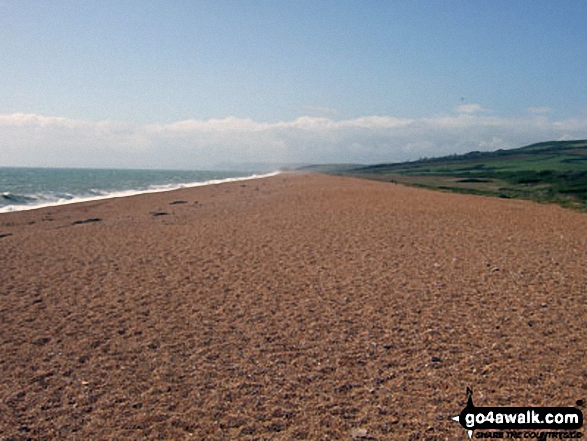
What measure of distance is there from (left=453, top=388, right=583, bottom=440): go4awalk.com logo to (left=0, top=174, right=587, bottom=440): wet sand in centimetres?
14

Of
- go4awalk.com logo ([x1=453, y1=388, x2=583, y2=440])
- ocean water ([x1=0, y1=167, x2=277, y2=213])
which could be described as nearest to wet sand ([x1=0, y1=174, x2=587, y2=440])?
go4awalk.com logo ([x1=453, y1=388, x2=583, y2=440])

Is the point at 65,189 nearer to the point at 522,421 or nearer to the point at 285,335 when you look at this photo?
the point at 285,335

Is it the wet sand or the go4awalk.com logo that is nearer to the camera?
the go4awalk.com logo

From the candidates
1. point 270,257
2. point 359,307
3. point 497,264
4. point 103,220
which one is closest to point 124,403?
point 359,307

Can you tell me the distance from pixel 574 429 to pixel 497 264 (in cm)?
672

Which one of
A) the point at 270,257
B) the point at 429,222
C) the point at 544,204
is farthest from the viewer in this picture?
the point at 544,204

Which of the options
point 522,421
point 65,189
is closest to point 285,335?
point 522,421

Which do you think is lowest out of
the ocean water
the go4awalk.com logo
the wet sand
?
the go4awalk.com logo

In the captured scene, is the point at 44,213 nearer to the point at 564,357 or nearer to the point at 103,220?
the point at 103,220

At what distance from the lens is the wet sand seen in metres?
4.67

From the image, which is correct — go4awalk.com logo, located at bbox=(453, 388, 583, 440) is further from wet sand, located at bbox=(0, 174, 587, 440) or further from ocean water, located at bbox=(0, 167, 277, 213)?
ocean water, located at bbox=(0, 167, 277, 213)

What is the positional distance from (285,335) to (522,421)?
333cm

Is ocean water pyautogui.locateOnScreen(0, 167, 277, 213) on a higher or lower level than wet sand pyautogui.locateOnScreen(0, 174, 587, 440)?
higher

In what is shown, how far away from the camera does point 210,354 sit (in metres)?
6.09
